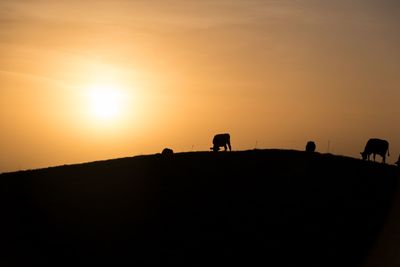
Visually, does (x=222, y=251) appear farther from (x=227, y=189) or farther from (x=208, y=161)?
(x=208, y=161)

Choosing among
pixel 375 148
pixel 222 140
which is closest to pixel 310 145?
pixel 375 148

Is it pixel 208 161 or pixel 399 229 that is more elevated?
pixel 208 161

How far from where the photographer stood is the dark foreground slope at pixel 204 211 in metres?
23.4

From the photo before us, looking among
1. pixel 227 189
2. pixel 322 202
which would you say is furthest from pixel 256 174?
pixel 322 202

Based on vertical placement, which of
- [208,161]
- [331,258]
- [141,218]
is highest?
[208,161]

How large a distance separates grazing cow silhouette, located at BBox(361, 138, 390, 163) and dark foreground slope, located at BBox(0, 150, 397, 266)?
44.4ft

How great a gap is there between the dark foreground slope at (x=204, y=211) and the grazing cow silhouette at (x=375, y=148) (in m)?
13.5

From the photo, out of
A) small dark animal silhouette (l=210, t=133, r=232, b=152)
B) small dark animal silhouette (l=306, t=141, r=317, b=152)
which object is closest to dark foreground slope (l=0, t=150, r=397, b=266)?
small dark animal silhouette (l=306, t=141, r=317, b=152)

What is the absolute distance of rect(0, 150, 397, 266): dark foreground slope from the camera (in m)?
23.4

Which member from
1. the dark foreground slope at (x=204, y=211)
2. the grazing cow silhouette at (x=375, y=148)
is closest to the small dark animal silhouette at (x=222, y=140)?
the grazing cow silhouette at (x=375, y=148)

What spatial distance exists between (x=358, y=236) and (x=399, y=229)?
5.49 feet

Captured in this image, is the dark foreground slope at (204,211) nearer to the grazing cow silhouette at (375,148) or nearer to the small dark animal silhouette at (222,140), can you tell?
the grazing cow silhouette at (375,148)

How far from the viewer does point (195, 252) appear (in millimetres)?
23219

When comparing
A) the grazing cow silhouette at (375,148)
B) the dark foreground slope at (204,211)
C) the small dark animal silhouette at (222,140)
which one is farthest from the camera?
the small dark animal silhouette at (222,140)
